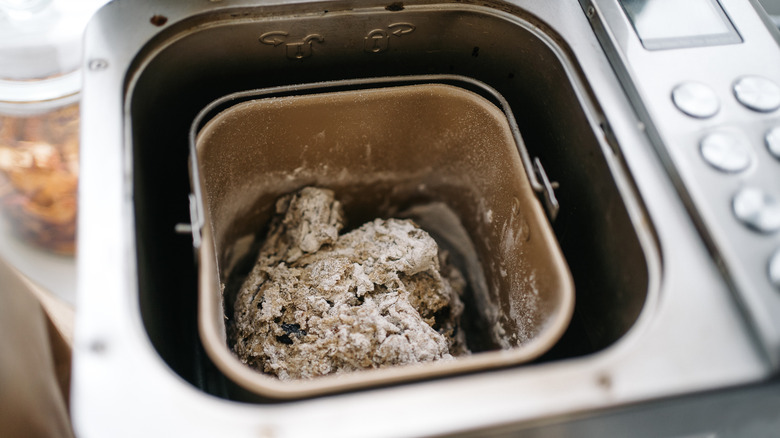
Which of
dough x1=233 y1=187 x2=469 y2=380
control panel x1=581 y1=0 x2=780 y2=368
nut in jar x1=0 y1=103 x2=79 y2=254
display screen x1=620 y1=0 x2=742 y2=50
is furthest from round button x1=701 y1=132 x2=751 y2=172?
nut in jar x1=0 y1=103 x2=79 y2=254

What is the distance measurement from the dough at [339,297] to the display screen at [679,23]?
1.18 ft

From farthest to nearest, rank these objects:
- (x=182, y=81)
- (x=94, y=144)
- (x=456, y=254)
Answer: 1. (x=456, y=254)
2. (x=182, y=81)
3. (x=94, y=144)

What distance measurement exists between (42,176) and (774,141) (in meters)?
1.00

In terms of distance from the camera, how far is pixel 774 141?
0.52 meters

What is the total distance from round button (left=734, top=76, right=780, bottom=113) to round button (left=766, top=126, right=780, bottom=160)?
3cm

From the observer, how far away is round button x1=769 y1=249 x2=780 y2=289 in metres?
0.46

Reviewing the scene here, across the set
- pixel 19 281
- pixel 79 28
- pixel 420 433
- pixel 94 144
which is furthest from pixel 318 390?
pixel 79 28

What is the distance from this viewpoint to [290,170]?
0.72 meters

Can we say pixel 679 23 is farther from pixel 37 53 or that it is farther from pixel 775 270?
pixel 37 53

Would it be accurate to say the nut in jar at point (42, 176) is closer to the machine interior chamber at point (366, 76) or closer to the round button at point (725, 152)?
the machine interior chamber at point (366, 76)

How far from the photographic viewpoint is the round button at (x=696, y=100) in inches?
21.5

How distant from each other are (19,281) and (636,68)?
2.72 feet

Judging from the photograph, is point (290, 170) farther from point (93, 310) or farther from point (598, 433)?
point (598, 433)

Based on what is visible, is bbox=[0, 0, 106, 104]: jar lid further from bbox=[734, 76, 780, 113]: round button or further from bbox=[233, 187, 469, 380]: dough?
bbox=[734, 76, 780, 113]: round button
